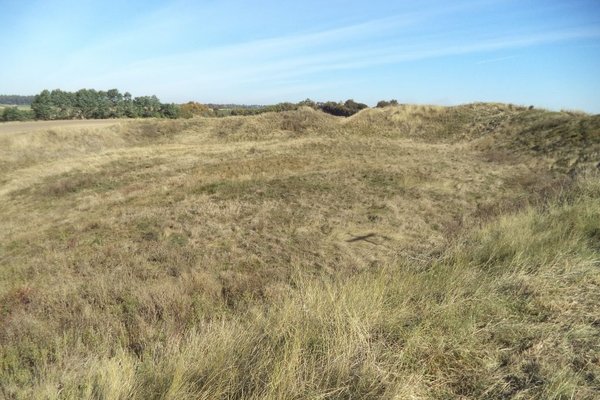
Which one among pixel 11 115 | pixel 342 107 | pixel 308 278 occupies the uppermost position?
pixel 342 107

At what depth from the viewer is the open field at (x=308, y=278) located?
2.65 meters

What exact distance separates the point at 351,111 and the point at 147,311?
6050 centimetres

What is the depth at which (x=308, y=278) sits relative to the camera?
7.27m

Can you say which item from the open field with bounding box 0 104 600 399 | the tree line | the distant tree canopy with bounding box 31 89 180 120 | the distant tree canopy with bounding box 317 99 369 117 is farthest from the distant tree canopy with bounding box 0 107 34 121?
the distant tree canopy with bounding box 317 99 369 117

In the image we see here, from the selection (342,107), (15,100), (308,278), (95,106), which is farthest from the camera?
(15,100)

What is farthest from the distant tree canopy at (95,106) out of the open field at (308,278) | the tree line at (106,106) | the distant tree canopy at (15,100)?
the distant tree canopy at (15,100)

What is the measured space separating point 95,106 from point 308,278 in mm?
74220

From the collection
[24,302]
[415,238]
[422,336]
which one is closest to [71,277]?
[24,302]

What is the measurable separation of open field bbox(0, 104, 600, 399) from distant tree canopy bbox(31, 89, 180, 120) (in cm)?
4320

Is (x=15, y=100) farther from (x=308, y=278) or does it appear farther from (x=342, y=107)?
(x=308, y=278)

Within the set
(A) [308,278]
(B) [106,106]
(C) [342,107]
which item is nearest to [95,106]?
(B) [106,106]

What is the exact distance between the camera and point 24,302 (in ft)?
22.3

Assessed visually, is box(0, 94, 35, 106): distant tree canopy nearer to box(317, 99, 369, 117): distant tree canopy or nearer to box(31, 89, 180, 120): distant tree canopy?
box(31, 89, 180, 120): distant tree canopy

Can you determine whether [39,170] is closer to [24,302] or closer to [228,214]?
[228,214]
